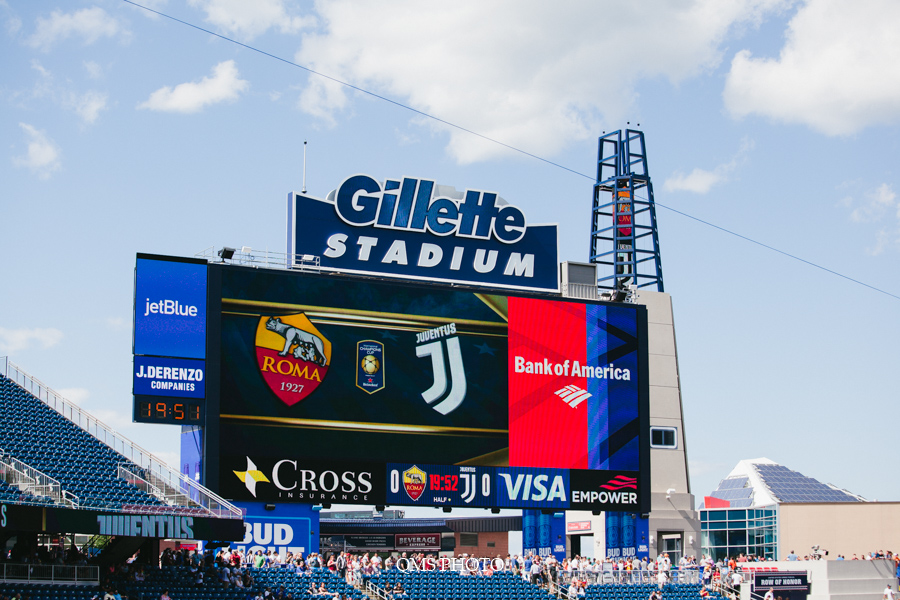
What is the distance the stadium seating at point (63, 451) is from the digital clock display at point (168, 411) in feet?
3.85

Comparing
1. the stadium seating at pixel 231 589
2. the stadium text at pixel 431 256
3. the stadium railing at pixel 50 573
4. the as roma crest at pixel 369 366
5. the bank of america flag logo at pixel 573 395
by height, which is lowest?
the stadium seating at pixel 231 589

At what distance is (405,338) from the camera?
30984 mm

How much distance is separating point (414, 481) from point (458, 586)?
2.95 m

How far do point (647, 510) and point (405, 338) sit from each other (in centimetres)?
837

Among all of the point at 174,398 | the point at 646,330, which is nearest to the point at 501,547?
the point at 646,330

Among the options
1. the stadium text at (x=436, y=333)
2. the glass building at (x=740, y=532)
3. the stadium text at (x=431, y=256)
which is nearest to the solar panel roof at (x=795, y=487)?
the glass building at (x=740, y=532)

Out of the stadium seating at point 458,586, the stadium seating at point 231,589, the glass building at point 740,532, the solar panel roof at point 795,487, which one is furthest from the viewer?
the solar panel roof at point 795,487

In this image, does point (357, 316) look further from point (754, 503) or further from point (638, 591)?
point (754, 503)

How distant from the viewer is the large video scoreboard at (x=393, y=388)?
2859cm

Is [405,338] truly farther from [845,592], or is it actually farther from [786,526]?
[786,526]

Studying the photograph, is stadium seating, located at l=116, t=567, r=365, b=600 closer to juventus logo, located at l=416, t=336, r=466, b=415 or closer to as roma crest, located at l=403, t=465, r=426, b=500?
as roma crest, located at l=403, t=465, r=426, b=500

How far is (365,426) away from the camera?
3016 cm

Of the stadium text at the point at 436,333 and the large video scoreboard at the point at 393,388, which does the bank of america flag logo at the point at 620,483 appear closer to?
the large video scoreboard at the point at 393,388

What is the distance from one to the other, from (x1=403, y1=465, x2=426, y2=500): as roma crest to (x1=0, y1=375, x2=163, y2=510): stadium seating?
6483 millimetres
